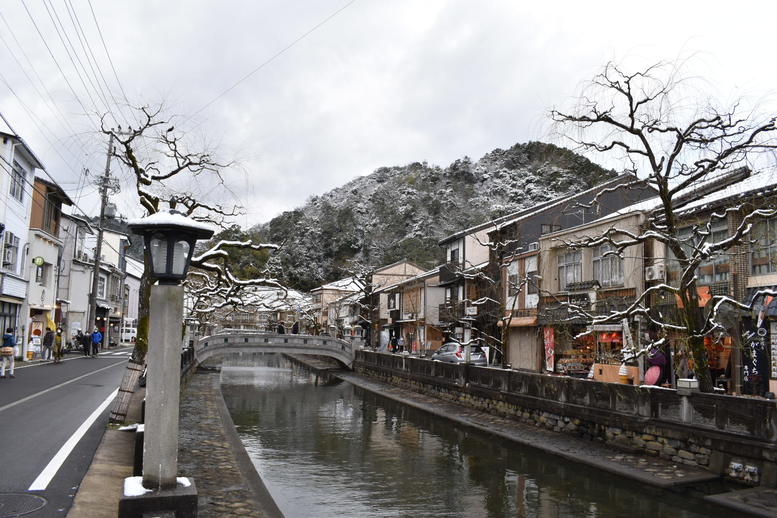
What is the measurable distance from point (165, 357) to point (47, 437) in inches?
277

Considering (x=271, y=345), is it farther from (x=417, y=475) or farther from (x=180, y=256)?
(x=180, y=256)

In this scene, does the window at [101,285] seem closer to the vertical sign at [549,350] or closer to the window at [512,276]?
the window at [512,276]

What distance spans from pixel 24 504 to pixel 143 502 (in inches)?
114

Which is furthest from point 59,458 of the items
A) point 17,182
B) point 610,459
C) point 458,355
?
point 458,355

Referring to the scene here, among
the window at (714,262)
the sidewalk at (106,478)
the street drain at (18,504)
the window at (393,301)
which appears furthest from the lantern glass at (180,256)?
the window at (393,301)

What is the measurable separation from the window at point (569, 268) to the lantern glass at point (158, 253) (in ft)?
90.2

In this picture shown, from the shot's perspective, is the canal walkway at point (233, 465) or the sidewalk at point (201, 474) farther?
the canal walkway at point (233, 465)

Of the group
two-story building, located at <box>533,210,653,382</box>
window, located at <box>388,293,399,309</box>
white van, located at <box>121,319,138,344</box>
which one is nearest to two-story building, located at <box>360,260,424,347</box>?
window, located at <box>388,293,399,309</box>

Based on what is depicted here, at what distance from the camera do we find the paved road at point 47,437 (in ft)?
25.1

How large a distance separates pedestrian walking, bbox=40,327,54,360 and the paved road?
418 inches

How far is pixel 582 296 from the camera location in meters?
30.4

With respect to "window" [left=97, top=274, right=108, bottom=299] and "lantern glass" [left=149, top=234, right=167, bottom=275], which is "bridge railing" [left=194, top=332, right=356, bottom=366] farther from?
"lantern glass" [left=149, top=234, right=167, bottom=275]

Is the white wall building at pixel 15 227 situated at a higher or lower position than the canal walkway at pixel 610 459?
higher

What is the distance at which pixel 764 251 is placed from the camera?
20594 millimetres
